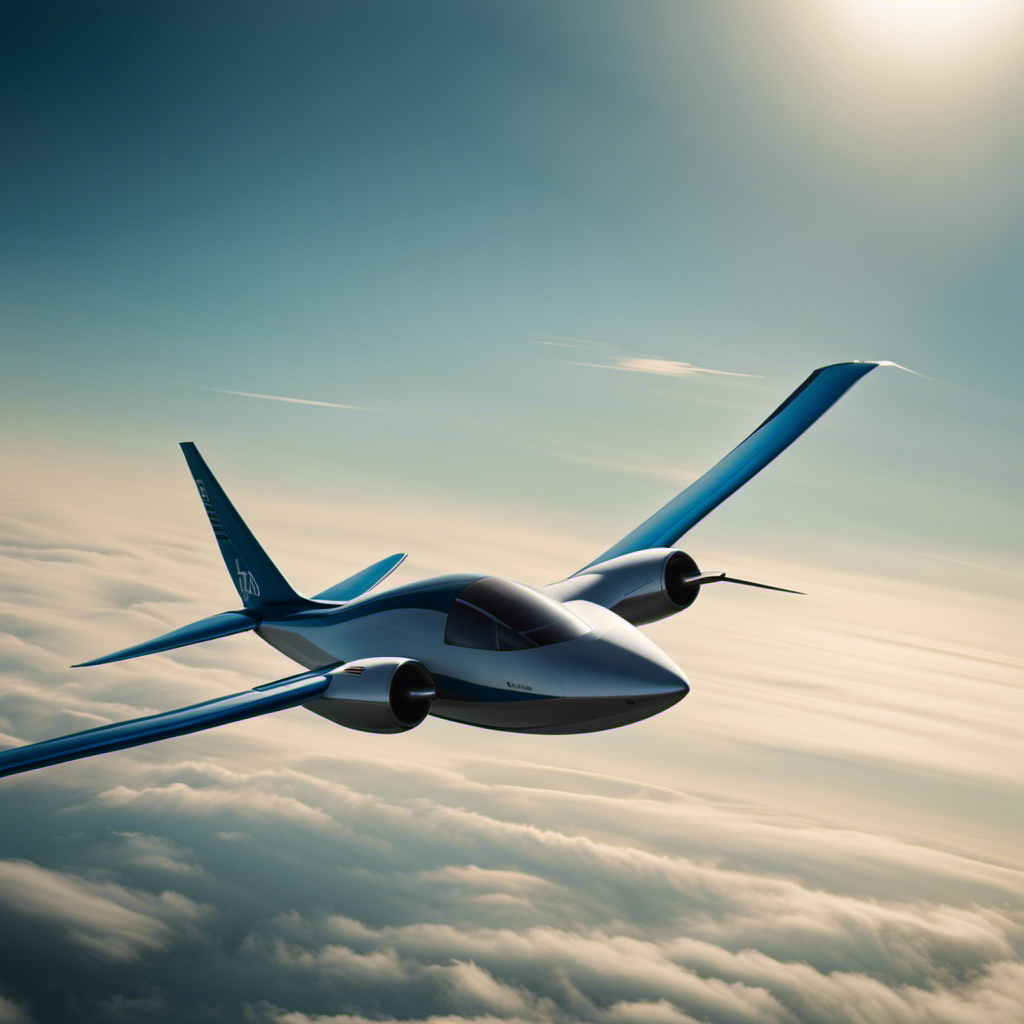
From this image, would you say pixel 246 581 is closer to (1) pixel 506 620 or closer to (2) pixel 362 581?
(2) pixel 362 581

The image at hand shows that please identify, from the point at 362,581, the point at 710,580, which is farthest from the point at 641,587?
the point at 362,581

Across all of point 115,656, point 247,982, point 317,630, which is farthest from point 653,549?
point 247,982

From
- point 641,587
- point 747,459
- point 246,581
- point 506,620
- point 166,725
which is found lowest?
point 166,725

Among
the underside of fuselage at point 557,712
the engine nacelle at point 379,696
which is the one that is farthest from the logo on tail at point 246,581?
the underside of fuselage at point 557,712

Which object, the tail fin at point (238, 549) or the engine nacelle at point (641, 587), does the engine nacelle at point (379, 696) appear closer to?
the engine nacelle at point (641, 587)

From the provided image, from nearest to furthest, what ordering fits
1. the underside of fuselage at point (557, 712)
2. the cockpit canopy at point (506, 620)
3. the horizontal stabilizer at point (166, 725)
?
the horizontal stabilizer at point (166, 725) → the underside of fuselage at point (557, 712) → the cockpit canopy at point (506, 620)

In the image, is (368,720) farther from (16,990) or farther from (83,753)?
(16,990)
